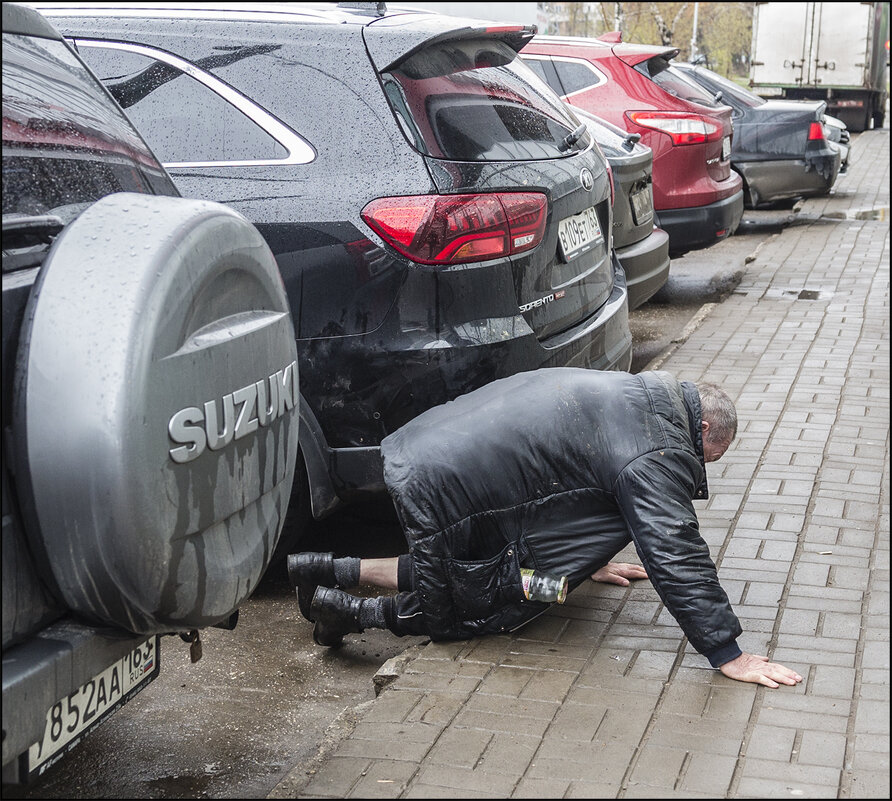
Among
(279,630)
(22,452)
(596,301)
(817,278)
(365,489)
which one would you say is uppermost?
(22,452)

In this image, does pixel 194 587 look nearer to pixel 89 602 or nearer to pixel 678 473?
pixel 89 602

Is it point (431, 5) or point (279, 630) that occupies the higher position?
point (431, 5)

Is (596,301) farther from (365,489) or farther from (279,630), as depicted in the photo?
(279,630)

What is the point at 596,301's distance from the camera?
15.7 feet

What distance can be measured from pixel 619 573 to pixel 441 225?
1.33m

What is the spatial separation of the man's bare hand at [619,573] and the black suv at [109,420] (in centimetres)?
174

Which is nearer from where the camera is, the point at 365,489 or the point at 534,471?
the point at 534,471

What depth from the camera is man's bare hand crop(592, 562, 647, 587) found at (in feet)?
13.6

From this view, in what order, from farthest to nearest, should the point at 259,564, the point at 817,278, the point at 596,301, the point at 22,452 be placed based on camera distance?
the point at 817,278 → the point at 596,301 → the point at 259,564 → the point at 22,452

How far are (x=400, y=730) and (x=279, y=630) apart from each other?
1.00 m

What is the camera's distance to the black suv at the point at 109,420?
6.93ft

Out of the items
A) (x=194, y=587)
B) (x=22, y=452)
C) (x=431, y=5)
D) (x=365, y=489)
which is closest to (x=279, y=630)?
(x=365, y=489)

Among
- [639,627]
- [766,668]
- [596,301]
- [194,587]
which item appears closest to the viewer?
[194,587]

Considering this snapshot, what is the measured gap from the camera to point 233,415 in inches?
96.3
